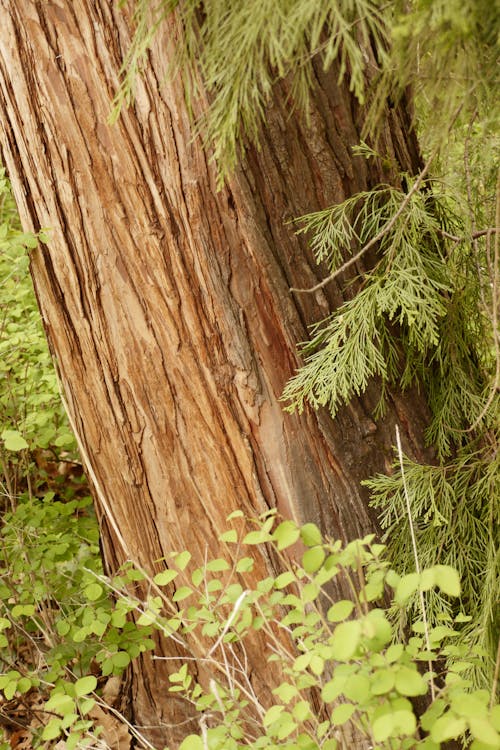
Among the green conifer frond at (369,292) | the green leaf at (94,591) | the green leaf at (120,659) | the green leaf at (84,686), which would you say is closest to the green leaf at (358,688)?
the green conifer frond at (369,292)

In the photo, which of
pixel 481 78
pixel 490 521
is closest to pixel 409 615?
pixel 490 521

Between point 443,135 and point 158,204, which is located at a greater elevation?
point 158,204

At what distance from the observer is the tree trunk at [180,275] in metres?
2.18

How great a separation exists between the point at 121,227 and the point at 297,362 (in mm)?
704

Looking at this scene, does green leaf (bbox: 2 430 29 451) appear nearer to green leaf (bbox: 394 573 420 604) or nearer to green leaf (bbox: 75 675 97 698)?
green leaf (bbox: 75 675 97 698)

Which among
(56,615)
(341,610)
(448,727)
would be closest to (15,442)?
(341,610)

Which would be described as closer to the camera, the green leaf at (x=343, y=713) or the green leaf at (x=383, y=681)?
the green leaf at (x=383, y=681)

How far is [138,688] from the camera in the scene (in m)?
3.08

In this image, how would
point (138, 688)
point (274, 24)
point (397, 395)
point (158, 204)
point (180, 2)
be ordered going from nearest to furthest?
point (274, 24), point (180, 2), point (158, 204), point (397, 395), point (138, 688)

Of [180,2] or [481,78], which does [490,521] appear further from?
[180,2]

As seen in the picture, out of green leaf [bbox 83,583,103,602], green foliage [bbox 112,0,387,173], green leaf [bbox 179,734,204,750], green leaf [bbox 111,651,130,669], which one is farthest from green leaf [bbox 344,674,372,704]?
green leaf [bbox 111,651,130,669]

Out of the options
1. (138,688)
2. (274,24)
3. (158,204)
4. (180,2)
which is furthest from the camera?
(138,688)

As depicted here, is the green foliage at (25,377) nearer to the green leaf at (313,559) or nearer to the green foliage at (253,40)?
the green foliage at (253,40)

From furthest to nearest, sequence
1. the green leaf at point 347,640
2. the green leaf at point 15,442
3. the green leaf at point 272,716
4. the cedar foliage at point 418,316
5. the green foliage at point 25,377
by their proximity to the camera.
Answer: the green foliage at point 25,377
the green leaf at point 15,442
the cedar foliage at point 418,316
the green leaf at point 272,716
the green leaf at point 347,640
